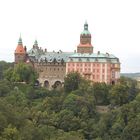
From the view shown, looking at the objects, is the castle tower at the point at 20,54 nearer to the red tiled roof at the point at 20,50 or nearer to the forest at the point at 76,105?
the red tiled roof at the point at 20,50

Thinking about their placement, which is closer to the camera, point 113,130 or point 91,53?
point 113,130

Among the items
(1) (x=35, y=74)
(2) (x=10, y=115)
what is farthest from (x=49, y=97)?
(2) (x=10, y=115)

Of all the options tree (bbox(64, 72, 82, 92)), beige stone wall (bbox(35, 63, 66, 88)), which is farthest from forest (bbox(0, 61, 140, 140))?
beige stone wall (bbox(35, 63, 66, 88))

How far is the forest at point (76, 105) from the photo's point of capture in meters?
86.9

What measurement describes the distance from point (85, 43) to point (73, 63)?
6.88m

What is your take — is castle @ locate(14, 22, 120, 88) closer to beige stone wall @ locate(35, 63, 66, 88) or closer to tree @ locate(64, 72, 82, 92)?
beige stone wall @ locate(35, 63, 66, 88)

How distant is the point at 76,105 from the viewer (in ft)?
315

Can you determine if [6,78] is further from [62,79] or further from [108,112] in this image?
[108,112]

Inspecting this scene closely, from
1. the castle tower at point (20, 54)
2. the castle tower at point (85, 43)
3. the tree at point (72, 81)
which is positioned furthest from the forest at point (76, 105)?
the castle tower at point (85, 43)

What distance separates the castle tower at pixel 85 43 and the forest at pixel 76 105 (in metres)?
11.5

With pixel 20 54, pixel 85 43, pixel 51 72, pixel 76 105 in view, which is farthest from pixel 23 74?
pixel 76 105

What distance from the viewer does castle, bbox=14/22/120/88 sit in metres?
116

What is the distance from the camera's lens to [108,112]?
3767 inches

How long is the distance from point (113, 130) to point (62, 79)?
3425 cm
